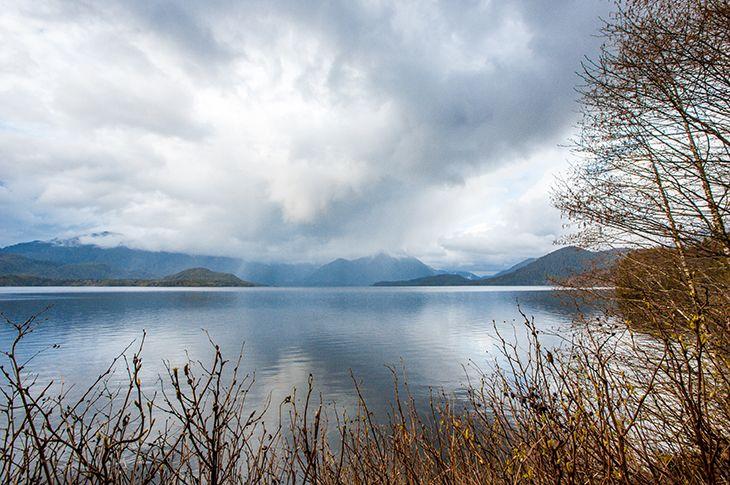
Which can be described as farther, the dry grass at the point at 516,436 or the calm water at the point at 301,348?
the calm water at the point at 301,348

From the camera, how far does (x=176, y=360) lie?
115 feet

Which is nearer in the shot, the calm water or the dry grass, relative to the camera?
the dry grass

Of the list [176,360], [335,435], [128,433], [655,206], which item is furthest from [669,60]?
[176,360]

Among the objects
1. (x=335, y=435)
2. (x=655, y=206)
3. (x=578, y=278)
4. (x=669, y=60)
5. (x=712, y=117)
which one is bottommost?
(x=335, y=435)

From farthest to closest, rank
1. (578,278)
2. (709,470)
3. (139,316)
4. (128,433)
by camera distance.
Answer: (139,316) < (128,433) < (578,278) < (709,470)

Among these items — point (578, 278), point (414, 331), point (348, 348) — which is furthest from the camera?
point (414, 331)

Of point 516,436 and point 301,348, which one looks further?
point 301,348

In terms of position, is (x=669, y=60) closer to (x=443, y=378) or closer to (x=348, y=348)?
(x=443, y=378)

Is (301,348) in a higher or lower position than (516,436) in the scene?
lower

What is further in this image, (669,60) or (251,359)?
(251,359)

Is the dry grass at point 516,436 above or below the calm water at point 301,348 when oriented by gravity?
above

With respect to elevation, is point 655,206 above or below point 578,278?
above

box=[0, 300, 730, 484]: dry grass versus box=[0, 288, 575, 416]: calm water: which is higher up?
box=[0, 300, 730, 484]: dry grass

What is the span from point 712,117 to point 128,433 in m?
20.9
